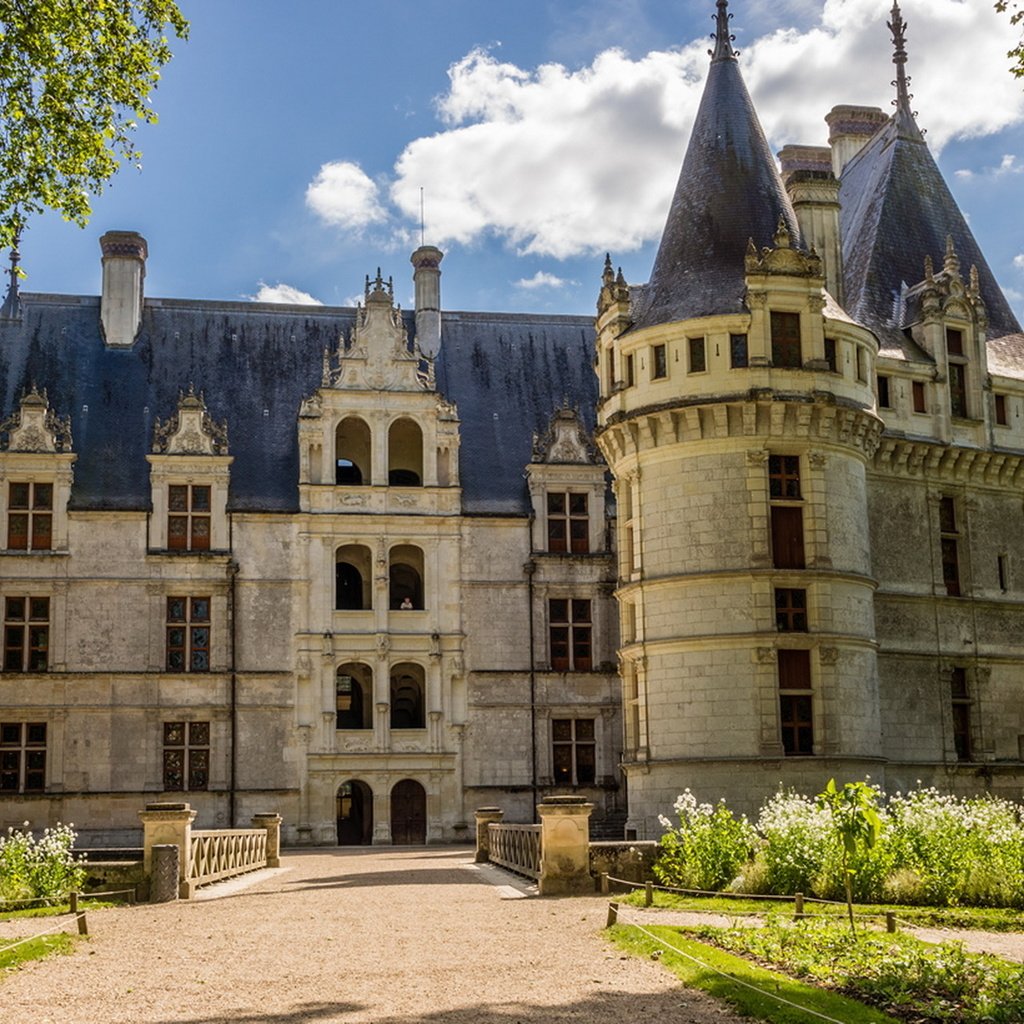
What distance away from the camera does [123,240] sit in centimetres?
3941

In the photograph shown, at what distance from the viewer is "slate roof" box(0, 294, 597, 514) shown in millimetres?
37188

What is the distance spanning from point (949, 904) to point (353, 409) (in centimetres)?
2341

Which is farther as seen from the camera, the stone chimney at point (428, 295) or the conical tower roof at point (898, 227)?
the stone chimney at point (428, 295)

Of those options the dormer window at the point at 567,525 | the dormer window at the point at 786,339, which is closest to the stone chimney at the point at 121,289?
the dormer window at the point at 567,525

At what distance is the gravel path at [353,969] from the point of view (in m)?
10.1

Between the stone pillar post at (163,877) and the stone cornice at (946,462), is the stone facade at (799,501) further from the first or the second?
the stone pillar post at (163,877)

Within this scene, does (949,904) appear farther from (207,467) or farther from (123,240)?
(123,240)

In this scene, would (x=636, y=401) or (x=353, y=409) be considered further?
(x=353, y=409)

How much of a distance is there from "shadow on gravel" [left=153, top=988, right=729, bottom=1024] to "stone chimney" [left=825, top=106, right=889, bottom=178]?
32.5m

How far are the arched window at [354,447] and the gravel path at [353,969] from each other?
21.0 meters

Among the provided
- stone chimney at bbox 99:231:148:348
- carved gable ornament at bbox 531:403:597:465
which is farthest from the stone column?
stone chimney at bbox 99:231:148:348

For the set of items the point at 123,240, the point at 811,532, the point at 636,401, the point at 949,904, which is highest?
the point at 123,240

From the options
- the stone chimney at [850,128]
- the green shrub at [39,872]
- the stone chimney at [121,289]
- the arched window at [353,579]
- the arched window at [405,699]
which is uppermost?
the stone chimney at [850,128]

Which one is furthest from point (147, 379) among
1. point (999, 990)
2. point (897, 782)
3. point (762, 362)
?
point (999, 990)
